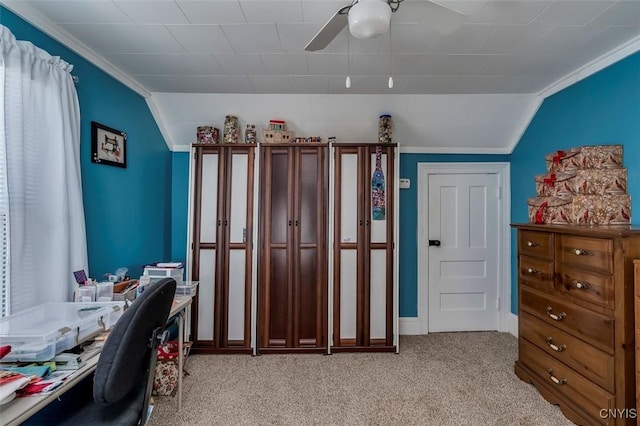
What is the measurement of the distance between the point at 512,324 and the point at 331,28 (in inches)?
136

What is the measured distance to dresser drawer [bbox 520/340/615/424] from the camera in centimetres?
165

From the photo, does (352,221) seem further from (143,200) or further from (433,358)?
(143,200)

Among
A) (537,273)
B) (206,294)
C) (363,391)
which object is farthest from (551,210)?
(206,294)

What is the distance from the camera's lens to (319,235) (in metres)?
2.79

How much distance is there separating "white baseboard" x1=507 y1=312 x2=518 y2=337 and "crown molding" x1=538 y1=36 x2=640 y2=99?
2294mm

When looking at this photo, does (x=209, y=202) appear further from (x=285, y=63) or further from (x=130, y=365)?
(x=130, y=365)

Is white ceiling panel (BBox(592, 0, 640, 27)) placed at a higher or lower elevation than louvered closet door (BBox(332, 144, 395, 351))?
higher

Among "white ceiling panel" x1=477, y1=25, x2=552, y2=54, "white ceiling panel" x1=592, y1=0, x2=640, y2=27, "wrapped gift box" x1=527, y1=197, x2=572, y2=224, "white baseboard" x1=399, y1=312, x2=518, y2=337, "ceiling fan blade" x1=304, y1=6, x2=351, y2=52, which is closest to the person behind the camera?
"ceiling fan blade" x1=304, y1=6, x2=351, y2=52

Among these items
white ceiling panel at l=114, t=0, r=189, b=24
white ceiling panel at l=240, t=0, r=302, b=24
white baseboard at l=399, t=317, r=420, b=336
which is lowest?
white baseboard at l=399, t=317, r=420, b=336

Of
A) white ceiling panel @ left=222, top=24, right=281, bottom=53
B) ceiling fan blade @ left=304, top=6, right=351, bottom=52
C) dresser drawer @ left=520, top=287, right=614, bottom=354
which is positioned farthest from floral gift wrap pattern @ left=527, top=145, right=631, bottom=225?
white ceiling panel @ left=222, top=24, right=281, bottom=53

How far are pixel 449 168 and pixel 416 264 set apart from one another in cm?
116

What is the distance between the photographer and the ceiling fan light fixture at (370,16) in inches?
47.6

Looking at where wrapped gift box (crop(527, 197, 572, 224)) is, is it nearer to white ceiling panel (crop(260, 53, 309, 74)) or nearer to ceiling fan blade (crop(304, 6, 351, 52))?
ceiling fan blade (crop(304, 6, 351, 52))

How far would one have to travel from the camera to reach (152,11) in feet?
5.59
